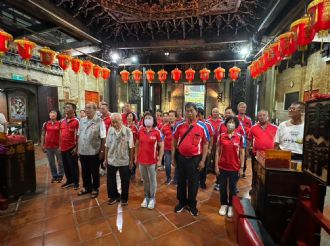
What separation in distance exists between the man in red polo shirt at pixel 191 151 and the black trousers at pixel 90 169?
1.86 m

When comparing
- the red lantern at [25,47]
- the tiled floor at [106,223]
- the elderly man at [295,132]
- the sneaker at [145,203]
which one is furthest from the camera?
the red lantern at [25,47]

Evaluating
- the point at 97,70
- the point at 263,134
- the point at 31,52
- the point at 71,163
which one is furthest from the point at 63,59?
the point at 263,134

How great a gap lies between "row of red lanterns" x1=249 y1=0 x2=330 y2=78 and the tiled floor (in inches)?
144

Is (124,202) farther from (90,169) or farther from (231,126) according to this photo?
(231,126)

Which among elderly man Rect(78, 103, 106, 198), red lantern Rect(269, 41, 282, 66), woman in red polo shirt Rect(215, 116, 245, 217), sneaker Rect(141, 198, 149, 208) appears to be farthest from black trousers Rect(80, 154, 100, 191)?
red lantern Rect(269, 41, 282, 66)

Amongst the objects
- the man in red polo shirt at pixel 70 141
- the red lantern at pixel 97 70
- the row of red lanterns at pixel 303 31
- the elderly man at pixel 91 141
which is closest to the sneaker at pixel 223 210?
the elderly man at pixel 91 141

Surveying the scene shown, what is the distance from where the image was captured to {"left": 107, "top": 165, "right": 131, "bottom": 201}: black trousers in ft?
11.6

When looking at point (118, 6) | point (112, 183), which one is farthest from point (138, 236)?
point (118, 6)

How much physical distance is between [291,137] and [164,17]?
537cm

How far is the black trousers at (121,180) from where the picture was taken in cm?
353

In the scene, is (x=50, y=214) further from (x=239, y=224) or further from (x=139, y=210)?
(x=239, y=224)

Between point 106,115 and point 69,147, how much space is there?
1403 mm

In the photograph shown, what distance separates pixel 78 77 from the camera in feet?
36.5

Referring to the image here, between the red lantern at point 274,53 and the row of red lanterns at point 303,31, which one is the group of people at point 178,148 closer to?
the row of red lanterns at point 303,31
